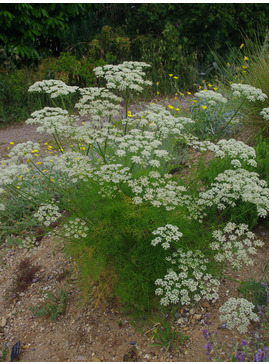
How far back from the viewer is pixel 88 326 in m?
3.05

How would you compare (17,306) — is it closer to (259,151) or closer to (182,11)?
(259,151)

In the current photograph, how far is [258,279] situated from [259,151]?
159 centimetres

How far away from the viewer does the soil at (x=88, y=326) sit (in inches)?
106

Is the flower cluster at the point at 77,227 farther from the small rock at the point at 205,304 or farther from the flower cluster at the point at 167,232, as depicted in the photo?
the small rock at the point at 205,304

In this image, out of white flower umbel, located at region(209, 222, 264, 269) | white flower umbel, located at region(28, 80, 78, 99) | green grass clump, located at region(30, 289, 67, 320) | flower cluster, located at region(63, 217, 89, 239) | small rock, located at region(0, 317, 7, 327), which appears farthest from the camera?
white flower umbel, located at region(28, 80, 78, 99)

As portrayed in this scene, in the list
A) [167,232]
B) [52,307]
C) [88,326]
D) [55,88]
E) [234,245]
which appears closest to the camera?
[167,232]

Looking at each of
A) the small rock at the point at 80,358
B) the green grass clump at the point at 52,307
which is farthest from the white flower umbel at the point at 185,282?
the green grass clump at the point at 52,307

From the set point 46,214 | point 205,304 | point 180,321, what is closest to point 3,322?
point 46,214

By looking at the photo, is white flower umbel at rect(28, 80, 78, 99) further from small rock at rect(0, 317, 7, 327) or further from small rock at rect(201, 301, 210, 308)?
small rock at rect(201, 301, 210, 308)

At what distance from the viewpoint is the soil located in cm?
270

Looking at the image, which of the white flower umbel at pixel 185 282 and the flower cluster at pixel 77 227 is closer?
the white flower umbel at pixel 185 282

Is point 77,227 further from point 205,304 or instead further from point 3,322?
point 3,322

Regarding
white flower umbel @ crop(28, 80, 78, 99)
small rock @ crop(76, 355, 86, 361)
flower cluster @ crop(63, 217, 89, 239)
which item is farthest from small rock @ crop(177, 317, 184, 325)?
white flower umbel @ crop(28, 80, 78, 99)

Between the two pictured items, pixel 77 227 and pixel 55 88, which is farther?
pixel 55 88
